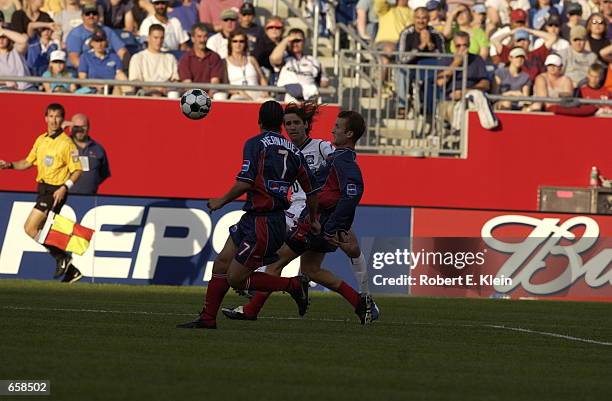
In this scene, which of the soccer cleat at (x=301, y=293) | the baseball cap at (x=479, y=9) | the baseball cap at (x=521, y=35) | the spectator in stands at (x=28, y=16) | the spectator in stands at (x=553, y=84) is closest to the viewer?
the soccer cleat at (x=301, y=293)

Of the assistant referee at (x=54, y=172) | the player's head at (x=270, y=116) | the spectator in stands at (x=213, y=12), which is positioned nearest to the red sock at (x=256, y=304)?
the player's head at (x=270, y=116)

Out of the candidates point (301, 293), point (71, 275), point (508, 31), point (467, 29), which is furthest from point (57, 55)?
point (301, 293)

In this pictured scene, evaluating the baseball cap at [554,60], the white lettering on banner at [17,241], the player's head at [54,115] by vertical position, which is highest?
the baseball cap at [554,60]

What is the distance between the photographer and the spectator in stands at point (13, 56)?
23.2 meters

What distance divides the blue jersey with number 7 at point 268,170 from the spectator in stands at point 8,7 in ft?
43.3

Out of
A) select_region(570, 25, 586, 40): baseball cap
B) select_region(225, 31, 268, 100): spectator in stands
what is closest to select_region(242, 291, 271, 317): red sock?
select_region(225, 31, 268, 100): spectator in stands

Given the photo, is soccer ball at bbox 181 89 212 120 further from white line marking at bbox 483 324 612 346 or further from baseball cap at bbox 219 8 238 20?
baseball cap at bbox 219 8 238 20

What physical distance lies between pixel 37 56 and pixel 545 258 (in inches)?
353

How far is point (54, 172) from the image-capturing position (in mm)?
20734

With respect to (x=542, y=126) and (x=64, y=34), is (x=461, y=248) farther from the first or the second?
(x=64, y=34)

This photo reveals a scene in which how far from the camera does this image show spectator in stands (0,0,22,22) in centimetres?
2417

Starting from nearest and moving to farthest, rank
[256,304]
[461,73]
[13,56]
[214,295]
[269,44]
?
[214,295]
[256,304]
[13,56]
[269,44]
[461,73]

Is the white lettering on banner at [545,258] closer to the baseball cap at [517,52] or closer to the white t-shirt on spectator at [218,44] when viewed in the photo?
the baseball cap at [517,52]

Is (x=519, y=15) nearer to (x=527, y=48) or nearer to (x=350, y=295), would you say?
(x=527, y=48)
